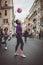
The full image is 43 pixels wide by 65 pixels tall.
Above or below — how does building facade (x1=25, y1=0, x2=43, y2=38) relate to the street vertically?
above

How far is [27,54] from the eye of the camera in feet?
7.06

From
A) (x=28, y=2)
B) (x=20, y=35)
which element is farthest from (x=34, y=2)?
(x=20, y=35)

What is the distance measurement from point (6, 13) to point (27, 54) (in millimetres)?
231

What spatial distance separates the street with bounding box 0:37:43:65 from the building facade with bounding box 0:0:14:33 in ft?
0.28

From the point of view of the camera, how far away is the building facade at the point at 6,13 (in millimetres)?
2154

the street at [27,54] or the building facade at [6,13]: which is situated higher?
the building facade at [6,13]

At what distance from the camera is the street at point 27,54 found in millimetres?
2127

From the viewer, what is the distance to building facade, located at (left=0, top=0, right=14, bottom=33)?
215 cm

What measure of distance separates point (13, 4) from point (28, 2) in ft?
0.25

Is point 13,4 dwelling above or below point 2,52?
above

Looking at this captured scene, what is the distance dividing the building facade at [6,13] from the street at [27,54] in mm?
87

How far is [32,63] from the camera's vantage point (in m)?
2.11

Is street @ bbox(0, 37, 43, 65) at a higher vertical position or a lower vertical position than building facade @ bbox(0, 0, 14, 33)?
lower

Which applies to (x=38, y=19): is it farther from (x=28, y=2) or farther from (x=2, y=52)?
(x=2, y=52)
